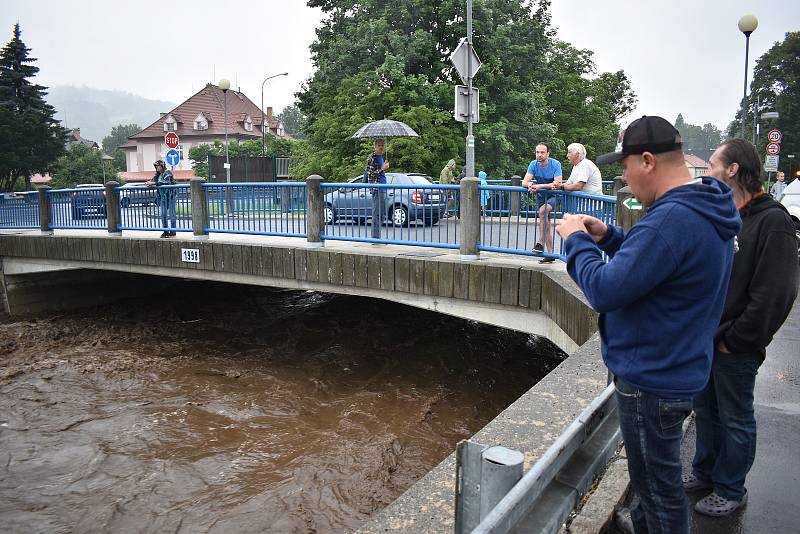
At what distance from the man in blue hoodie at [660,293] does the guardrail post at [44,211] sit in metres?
13.5

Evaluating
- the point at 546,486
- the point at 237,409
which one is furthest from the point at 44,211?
the point at 546,486

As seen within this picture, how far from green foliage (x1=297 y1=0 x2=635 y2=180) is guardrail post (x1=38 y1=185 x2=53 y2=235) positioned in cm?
1071

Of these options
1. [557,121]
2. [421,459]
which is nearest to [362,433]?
[421,459]

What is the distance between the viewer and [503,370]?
9.79 metres

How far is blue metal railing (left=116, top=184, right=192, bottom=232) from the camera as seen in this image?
10.5m

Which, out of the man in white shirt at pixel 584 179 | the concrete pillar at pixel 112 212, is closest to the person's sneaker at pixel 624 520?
the man in white shirt at pixel 584 179

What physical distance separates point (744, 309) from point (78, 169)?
201ft

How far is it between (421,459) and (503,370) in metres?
3.48

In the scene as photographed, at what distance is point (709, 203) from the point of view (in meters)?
1.87

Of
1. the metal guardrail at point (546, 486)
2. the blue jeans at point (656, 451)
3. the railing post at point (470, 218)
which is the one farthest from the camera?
the railing post at point (470, 218)

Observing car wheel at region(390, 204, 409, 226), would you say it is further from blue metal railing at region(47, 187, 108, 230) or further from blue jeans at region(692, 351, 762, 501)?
blue metal railing at region(47, 187, 108, 230)

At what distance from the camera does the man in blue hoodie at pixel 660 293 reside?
6.05 feet

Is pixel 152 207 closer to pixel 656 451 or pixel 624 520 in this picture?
pixel 624 520

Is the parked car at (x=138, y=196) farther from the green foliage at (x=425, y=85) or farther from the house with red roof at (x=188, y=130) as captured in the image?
the house with red roof at (x=188, y=130)
